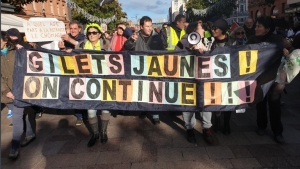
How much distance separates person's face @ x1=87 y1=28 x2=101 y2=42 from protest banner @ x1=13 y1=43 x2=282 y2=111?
0.33 metres

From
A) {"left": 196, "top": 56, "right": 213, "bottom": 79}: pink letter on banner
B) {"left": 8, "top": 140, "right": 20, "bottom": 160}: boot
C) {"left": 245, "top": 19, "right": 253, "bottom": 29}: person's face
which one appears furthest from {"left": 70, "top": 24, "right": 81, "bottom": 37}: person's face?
{"left": 245, "top": 19, "right": 253, "bottom": 29}: person's face

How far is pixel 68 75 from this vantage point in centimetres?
412

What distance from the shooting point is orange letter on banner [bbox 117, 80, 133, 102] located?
4.10 meters

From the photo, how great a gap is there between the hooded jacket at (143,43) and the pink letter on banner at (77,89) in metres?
1.05

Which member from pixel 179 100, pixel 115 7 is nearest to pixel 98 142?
pixel 179 100

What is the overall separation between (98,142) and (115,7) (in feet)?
135

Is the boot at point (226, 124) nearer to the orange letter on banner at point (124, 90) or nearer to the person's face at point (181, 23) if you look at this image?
the orange letter on banner at point (124, 90)

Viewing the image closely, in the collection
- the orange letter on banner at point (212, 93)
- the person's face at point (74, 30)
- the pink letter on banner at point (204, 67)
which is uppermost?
the person's face at point (74, 30)

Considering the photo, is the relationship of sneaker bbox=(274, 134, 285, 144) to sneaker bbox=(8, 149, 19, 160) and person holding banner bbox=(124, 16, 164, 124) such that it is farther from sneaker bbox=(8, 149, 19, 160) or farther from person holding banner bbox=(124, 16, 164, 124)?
sneaker bbox=(8, 149, 19, 160)

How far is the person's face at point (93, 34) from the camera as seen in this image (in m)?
4.19

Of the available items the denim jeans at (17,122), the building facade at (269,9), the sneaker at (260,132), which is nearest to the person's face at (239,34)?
the sneaker at (260,132)

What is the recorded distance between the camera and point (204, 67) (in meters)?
3.88

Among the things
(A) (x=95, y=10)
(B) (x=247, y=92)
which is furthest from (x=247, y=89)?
(A) (x=95, y=10)

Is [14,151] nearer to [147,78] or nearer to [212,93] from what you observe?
[147,78]
